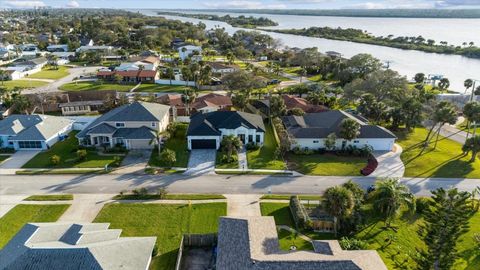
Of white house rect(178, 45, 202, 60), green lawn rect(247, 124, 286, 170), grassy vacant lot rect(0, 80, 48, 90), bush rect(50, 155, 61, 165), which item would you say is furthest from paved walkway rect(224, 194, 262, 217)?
white house rect(178, 45, 202, 60)

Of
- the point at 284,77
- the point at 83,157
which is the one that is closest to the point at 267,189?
the point at 83,157

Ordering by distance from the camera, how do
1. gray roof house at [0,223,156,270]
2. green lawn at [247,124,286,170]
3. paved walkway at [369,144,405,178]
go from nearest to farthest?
1. gray roof house at [0,223,156,270]
2. paved walkway at [369,144,405,178]
3. green lawn at [247,124,286,170]

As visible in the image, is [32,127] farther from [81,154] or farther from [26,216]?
[26,216]

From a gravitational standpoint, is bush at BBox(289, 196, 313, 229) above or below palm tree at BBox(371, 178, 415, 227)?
below

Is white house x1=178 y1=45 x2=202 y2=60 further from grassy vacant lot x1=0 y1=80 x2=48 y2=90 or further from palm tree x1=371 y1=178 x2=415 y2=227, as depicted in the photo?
palm tree x1=371 y1=178 x2=415 y2=227

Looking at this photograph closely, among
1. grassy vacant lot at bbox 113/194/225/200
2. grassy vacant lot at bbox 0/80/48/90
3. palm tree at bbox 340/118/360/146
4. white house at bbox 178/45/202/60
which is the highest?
white house at bbox 178/45/202/60

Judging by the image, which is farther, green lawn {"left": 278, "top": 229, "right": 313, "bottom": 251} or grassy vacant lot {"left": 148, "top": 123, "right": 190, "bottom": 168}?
grassy vacant lot {"left": 148, "top": 123, "right": 190, "bottom": 168}
